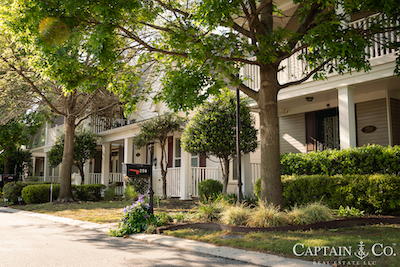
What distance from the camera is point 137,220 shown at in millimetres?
7980

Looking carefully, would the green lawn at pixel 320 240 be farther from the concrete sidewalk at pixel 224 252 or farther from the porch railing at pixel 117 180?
the porch railing at pixel 117 180

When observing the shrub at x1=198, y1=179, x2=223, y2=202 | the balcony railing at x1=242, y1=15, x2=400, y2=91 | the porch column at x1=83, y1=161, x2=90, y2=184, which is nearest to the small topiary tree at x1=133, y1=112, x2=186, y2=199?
the shrub at x1=198, y1=179, x2=223, y2=202

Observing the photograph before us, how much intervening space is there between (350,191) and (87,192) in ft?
45.2

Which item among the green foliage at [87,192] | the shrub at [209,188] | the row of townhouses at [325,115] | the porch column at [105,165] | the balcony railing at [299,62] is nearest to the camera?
the balcony railing at [299,62]

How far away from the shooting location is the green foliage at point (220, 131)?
11.6 m

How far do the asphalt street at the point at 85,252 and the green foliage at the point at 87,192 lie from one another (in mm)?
9486

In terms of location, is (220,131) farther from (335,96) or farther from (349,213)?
(349,213)

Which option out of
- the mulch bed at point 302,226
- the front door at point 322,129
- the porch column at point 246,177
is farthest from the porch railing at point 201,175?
the mulch bed at point 302,226

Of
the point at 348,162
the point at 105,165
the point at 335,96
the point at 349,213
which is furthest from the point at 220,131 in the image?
the point at 105,165

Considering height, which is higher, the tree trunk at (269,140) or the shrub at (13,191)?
the tree trunk at (269,140)

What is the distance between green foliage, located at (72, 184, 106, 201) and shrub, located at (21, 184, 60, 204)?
3.08ft

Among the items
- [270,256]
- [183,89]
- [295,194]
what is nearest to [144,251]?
[270,256]

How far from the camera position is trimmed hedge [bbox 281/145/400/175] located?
28.0ft

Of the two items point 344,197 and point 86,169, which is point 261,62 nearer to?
point 344,197
